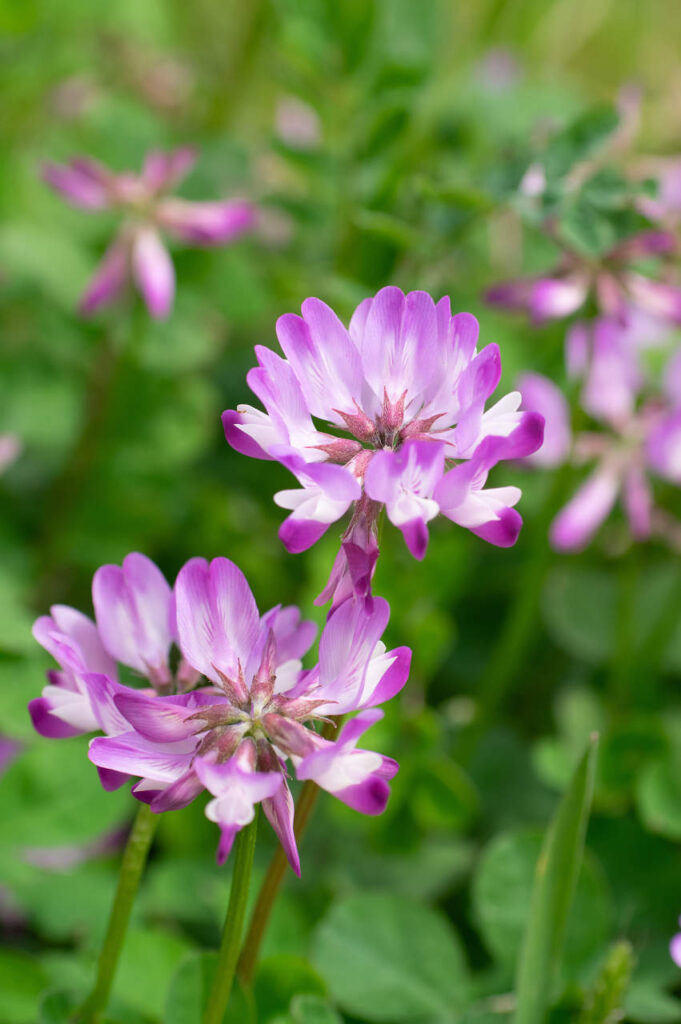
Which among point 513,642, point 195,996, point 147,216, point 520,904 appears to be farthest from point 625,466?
point 195,996

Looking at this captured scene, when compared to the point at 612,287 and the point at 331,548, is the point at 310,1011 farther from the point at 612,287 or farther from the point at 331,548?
the point at 612,287

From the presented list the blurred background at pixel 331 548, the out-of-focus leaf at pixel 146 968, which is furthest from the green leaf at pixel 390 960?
the out-of-focus leaf at pixel 146 968

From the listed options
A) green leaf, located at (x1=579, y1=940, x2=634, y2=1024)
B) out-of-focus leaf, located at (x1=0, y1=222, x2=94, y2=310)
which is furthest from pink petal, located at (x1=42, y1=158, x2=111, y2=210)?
green leaf, located at (x1=579, y1=940, x2=634, y2=1024)

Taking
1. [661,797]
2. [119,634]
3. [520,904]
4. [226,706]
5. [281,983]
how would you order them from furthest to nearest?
[661,797] < [520,904] < [281,983] < [119,634] < [226,706]

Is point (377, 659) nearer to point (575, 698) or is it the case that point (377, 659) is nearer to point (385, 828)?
point (385, 828)

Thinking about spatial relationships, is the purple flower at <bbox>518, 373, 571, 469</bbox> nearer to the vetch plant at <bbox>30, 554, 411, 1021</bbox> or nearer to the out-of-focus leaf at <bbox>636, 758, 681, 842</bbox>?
the out-of-focus leaf at <bbox>636, 758, 681, 842</bbox>

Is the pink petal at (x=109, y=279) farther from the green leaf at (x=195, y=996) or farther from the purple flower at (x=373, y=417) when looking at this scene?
the green leaf at (x=195, y=996)

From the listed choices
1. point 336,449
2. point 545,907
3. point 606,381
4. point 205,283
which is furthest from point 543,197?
point 205,283
